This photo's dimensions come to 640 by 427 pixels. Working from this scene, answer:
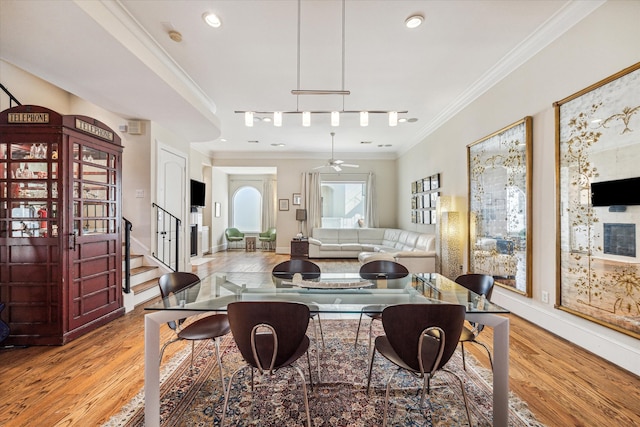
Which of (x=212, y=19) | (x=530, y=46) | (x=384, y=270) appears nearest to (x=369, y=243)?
(x=384, y=270)

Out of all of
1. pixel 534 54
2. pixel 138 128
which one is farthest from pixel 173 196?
pixel 534 54

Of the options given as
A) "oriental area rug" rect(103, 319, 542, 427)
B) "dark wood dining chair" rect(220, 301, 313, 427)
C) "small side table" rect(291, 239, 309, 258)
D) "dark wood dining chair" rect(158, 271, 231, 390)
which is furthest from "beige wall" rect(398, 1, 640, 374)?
"small side table" rect(291, 239, 309, 258)

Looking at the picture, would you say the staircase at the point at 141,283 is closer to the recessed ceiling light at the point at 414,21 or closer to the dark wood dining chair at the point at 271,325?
the dark wood dining chair at the point at 271,325

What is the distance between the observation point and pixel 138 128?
4582 millimetres

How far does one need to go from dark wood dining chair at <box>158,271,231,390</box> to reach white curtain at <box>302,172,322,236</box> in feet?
20.2

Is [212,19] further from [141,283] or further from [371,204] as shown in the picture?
[371,204]

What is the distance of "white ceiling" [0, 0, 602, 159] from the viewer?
8.00 feet

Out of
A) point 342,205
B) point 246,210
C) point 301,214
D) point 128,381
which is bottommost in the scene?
point 128,381

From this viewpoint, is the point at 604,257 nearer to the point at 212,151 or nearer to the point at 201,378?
the point at 201,378

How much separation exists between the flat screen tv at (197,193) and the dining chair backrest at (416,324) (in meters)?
6.51

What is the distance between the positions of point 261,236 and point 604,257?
856 centimetres

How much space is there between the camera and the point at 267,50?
317cm

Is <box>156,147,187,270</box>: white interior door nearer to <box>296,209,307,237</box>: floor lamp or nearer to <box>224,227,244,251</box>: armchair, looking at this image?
<box>296,209,307,237</box>: floor lamp

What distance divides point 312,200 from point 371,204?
1800 millimetres
